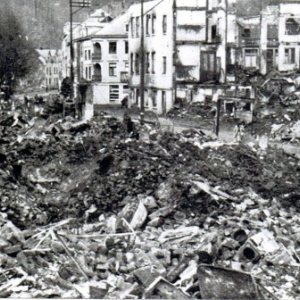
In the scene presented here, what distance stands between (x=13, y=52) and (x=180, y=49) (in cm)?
111

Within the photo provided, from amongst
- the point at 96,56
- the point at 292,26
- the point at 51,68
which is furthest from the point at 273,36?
the point at 51,68

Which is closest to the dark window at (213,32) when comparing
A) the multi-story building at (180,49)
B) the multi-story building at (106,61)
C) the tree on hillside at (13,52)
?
the multi-story building at (180,49)

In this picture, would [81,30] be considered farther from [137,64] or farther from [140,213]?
[140,213]

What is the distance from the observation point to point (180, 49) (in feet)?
12.9

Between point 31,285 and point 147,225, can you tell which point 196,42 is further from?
point 31,285

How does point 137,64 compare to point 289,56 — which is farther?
point 137,64

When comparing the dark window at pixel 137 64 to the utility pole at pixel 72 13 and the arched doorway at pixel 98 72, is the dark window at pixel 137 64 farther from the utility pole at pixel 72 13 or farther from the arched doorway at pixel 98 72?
the utility pole at pixel 72 13

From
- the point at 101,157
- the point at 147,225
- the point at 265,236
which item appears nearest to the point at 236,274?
the point at 265,236

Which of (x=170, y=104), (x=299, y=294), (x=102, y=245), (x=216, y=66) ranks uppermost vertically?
(x=216, y=66)

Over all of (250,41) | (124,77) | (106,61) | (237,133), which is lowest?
(237,133)

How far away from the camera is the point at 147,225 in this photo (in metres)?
3.88

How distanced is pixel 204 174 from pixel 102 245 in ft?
2.60

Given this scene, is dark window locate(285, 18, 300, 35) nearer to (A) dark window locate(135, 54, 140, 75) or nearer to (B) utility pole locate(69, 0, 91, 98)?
(A) dark window locate(135, 54, 140, 75)

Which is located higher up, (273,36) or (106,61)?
(273,36)
